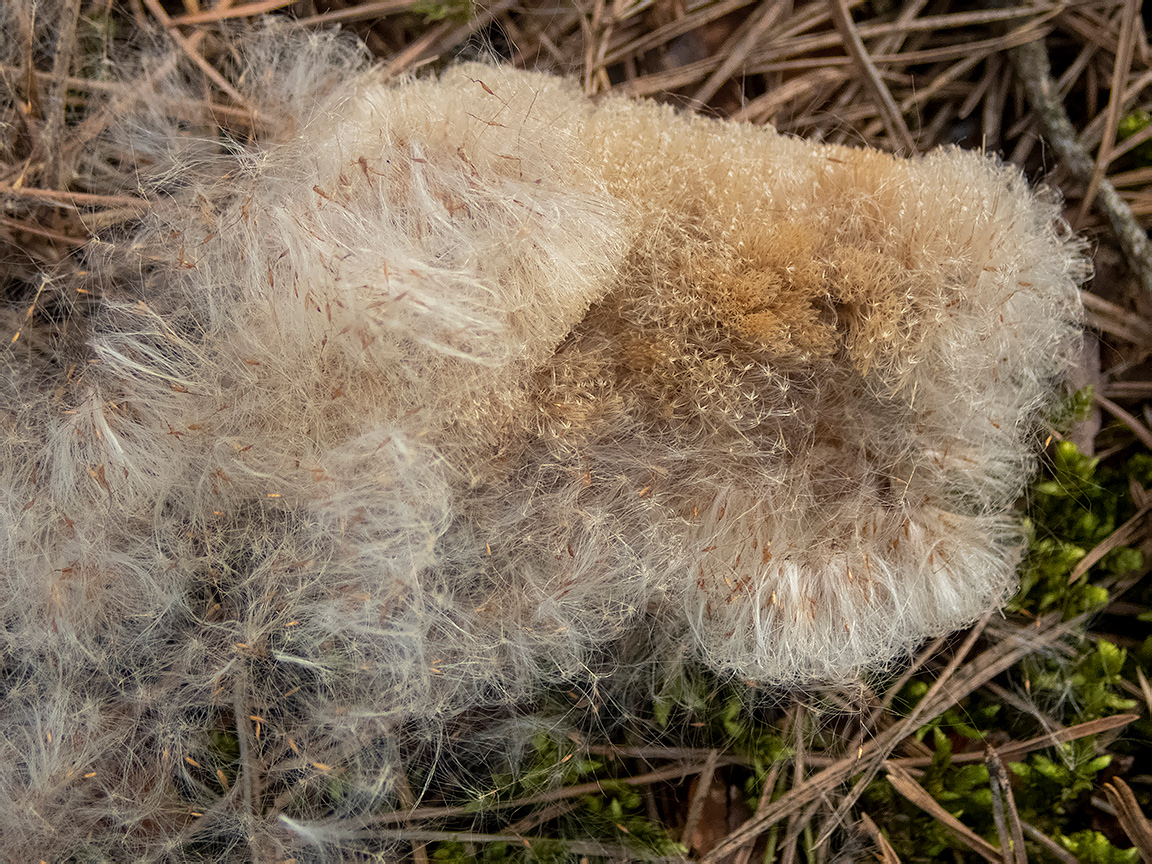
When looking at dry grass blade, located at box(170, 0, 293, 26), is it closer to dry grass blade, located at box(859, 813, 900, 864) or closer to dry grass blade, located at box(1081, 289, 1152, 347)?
dry grass blade, located at box(1081, 289, 1152, 347)

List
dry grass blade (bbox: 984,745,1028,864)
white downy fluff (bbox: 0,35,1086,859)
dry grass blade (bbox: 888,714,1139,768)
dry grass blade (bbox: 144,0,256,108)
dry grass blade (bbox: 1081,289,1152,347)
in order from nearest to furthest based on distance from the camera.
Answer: white downy fluff (bbox: 0,35,1086,859)
dry grass blade (bbox: 984,745,1028,864)
dry grass blade (bbox: 888,714,1139,768)
dry grass blade (bbox: 144,0,256,108)
dry grass blade (bbox: 1081,289,1152,347)

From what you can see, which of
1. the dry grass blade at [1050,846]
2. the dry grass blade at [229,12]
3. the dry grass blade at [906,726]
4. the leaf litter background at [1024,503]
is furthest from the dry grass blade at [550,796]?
the dry grass blade at [229,12]

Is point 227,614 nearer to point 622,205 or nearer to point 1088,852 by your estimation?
point 622,205

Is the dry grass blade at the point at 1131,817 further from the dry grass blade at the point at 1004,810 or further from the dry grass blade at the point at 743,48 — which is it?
the dry grass blade at the point at 743,48

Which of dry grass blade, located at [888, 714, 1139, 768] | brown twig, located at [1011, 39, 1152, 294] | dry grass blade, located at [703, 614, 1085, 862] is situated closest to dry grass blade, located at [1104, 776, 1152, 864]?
dry grass blade, located at [888, 714, 1139, 768]

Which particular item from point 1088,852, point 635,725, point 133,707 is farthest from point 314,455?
point 1088,852

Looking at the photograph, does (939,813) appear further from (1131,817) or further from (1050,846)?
(1131,817)

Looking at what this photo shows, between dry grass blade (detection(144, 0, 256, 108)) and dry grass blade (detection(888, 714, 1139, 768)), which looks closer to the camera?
dry grass blade (detection(888, 714, 1139, 768))
